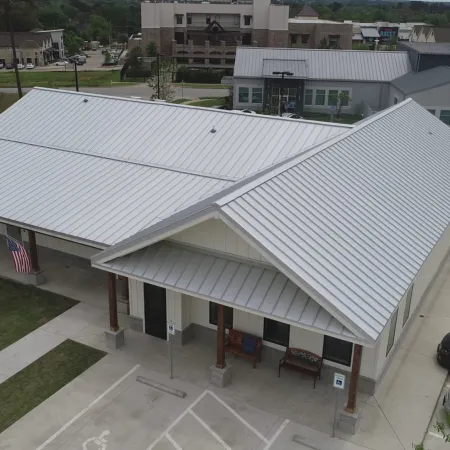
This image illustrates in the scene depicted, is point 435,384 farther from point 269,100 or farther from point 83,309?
point 269,100

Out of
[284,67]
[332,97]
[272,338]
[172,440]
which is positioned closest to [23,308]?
[172,440]

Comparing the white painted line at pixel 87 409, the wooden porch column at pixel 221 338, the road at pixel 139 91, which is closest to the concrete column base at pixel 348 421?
the wooden porch column at pixel 221 338

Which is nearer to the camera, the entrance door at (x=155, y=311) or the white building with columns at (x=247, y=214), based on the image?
the white building with columns at (x=247, y=214)

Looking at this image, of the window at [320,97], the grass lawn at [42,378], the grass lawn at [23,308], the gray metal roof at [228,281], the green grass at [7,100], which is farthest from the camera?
the green grass at [7,100]

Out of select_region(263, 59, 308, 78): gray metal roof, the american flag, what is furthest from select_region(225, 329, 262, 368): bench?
select_region(263, 59, 308, 78): gray metal roof

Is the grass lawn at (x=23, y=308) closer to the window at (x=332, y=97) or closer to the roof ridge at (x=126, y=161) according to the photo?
the roof ridge at (x=126, y=161)

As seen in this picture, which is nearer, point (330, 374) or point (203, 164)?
point (330, 374)

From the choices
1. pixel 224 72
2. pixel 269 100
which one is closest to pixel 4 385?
pixel 269 100
